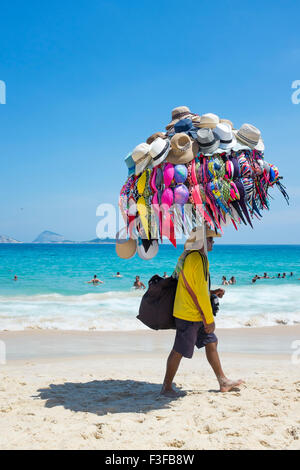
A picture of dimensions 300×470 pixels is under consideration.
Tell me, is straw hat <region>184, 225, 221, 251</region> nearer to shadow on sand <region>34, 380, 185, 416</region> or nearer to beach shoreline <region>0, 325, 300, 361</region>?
shadow on sand <region>34, 380, 185, 416</region>

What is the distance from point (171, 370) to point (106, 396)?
0.76 metres

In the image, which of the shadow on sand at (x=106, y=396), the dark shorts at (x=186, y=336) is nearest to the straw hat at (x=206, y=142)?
the dark shorts at (x=186, y=336)

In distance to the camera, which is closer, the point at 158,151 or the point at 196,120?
the point at 158,151

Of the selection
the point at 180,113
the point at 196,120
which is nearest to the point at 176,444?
the point at 196,120

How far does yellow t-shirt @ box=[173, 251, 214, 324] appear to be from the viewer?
3.95m

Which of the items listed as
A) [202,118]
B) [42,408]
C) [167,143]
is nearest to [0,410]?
[42,408]

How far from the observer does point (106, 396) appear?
4.29 m

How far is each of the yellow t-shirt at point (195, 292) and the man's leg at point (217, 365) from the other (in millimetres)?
355

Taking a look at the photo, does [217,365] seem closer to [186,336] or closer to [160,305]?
[186,336]

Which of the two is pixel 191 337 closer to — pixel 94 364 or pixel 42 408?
pixel 42 408

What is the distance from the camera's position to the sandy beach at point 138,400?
3.11 metres

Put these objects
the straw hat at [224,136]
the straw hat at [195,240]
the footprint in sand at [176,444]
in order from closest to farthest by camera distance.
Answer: the footprint in sand at [176,444] → the straw hat at [224,136] → the straw hat at [195,240]

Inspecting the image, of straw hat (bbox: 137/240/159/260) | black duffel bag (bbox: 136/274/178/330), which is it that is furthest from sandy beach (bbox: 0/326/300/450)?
straw hat (bbox: 137/240/159/260)
